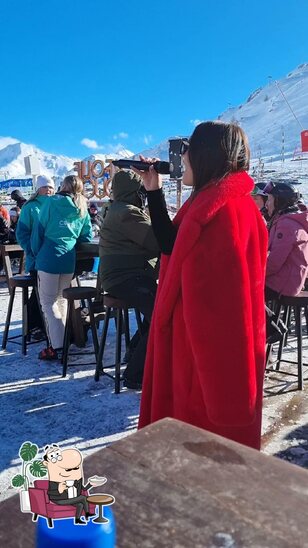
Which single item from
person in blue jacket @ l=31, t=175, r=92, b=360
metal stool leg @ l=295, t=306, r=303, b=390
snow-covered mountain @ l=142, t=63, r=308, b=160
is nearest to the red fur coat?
metal stool leg @ l=295, t=306, r=303, b=390

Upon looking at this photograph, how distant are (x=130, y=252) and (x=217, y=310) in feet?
6.08

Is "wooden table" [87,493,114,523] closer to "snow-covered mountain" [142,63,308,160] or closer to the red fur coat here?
the red fur coat

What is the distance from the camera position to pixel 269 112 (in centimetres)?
18188

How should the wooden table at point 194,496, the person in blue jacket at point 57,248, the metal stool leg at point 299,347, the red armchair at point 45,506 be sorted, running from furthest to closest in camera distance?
the person in blue jacket at point 57,248
the metal stool leg at point 299,347
the wooden table at point 194,496
the red armchair at point 45,506

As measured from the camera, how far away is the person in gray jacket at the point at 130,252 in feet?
11.8

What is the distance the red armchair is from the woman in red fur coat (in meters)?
1.20

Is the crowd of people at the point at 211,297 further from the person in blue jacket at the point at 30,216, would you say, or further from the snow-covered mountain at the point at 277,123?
the snow-covered mountain at the point at 277,123

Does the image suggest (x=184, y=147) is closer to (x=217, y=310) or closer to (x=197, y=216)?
(x=197, y=216)

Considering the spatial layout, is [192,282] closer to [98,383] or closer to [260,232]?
[260,232]

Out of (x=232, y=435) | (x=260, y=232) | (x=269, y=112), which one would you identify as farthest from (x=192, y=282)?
(x=269, y=112)

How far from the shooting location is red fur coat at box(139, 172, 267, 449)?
6.35 ft

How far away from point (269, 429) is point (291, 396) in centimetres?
67

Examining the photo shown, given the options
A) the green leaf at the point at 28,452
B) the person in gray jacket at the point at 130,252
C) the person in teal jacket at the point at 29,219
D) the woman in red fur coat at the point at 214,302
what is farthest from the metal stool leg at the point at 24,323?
the green leaf at the point at 28,452

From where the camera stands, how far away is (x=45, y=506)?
0.77 meters
